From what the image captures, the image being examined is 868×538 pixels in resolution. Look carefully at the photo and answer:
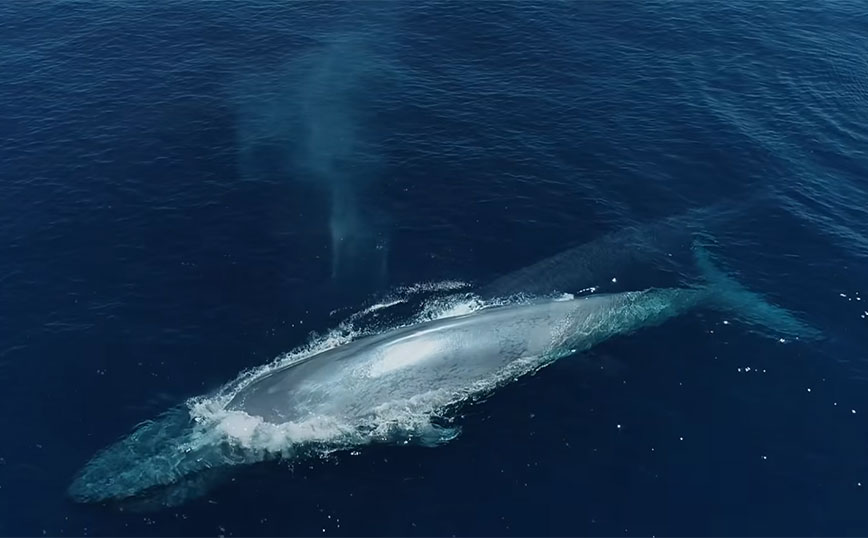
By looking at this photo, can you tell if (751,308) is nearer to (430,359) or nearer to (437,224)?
(430,359)

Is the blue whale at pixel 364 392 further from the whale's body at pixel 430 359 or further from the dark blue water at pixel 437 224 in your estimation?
the dark blue water at pixel 437 224

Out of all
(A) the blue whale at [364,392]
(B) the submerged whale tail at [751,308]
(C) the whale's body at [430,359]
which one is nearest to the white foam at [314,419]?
(A) the blue whale at [364,392]

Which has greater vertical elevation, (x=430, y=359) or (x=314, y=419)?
(x=430, y=359)

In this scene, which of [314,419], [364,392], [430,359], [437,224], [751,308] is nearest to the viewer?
[314,419]

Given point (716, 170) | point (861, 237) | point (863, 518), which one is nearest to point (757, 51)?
point (716, 170)

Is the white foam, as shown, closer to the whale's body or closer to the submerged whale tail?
the whale's body

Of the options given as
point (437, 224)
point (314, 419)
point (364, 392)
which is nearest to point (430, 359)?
point (364, 392)

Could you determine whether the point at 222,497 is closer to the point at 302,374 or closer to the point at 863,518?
the point at 302,374
